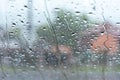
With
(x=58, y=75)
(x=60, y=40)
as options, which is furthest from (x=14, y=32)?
(x=58, y=75)

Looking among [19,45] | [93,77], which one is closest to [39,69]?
[19,45]

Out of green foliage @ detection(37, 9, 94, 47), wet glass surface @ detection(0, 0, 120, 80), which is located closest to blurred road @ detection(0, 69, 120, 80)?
wet glass surface @ detection(0, 0, 120, 80)

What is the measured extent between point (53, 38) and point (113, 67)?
1.52 feet

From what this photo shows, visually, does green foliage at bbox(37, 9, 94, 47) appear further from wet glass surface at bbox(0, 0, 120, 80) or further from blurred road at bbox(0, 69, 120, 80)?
blurred road at bbox(0, 69, 120, 80)

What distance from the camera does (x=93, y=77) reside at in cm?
243

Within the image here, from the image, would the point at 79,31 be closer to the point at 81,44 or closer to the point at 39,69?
the point at 81,44

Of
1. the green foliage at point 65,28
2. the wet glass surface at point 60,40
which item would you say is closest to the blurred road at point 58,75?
the wet glass surface at point 60,40

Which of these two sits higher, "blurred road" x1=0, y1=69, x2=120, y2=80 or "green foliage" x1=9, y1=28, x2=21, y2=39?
"green foliage" x1=9, y1=28, x2=21, y2=39

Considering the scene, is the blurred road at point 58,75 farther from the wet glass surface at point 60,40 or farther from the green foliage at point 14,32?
the green foliage at point 14,32

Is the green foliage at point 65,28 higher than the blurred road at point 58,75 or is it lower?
higher

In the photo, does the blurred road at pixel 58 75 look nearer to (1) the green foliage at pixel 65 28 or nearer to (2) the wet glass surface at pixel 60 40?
(2) the wet glass surface at pixel 60 40

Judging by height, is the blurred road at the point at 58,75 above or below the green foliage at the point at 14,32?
below

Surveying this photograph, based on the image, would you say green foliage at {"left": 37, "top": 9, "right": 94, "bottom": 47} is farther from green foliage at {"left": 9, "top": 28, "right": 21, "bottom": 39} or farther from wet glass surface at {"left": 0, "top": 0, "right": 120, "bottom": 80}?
green foliage at {"left": 9, "top": 28, "right": 21, "bottom": 39}

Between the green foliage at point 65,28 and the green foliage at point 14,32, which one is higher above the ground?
the green foliage at point 65,28
